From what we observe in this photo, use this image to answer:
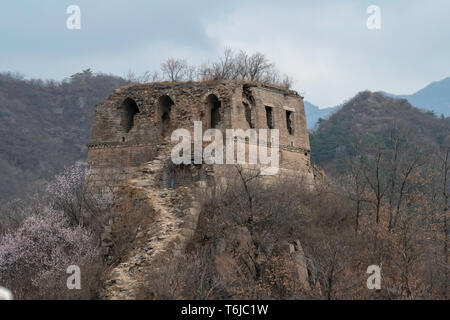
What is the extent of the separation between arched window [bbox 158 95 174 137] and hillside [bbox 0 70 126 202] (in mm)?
44064

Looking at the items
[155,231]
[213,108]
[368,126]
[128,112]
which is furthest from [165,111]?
[368,126]

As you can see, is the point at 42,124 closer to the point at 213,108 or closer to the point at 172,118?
the point at 172,118

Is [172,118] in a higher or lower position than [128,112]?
lower

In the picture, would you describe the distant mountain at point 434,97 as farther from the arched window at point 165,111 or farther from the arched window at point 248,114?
the arched window at point 165,111

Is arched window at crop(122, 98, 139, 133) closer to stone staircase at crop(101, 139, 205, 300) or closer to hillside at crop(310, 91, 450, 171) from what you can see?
stone staircase at crop(101, 139, 205, 300)

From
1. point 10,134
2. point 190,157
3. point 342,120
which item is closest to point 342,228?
point 190,157

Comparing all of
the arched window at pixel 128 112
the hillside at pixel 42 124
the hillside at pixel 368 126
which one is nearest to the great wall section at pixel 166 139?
the arched window at pixel 128 112

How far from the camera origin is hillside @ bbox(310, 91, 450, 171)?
61156mm

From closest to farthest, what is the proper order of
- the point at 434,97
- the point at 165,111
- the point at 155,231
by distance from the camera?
the point at 155,231, the point at 165,111, the point at 434,97

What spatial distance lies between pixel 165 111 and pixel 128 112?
5.33ft

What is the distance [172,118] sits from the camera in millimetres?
23797

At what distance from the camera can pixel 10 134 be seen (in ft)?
259

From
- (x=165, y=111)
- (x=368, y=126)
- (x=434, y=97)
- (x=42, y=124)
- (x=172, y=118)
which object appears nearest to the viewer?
(x=172, y=118)
